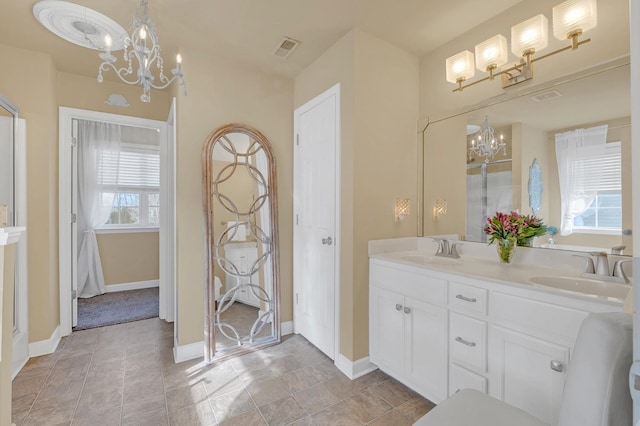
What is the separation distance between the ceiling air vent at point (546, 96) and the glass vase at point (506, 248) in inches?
35.4

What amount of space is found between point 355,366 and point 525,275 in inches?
51.7

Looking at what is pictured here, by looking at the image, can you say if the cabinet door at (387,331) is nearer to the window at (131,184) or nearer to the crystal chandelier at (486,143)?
the crystal chandelier at (486,143)

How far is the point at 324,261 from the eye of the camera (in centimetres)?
252

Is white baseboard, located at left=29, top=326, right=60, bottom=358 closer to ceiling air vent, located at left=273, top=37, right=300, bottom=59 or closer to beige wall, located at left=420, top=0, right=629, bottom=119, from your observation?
ceiling air vent, located at left=273, top=37, right=300, bottom=59

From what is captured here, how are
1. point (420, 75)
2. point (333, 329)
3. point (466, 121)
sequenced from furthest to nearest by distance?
point (420, 75), point (333, 329), point (466, 121)

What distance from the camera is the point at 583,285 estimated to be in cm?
152

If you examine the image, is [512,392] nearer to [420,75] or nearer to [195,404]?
[195,404]

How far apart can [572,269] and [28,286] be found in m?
4.09

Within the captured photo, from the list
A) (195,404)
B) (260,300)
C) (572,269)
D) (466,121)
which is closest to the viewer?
(572,269)

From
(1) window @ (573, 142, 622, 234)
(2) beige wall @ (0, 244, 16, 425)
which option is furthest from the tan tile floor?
(1) window @ (573, 142, 622, 234)

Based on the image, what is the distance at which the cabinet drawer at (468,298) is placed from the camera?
1550mm

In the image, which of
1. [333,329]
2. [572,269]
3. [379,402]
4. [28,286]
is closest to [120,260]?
[28,286]

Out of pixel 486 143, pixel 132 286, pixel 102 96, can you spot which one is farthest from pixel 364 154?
pixel 132 286

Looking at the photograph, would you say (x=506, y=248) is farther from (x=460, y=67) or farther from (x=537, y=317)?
(x=460, y=67)
